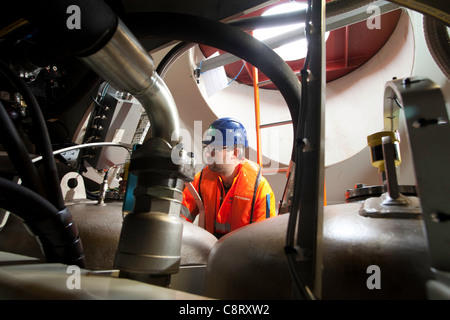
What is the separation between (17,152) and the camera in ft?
1.29

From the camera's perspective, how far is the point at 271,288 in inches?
12.7

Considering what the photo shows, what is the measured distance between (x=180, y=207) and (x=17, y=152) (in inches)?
9.5

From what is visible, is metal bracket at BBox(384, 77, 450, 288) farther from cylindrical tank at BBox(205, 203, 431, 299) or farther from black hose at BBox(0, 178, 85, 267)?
black hose at BBox(0, 178, 85, 267)

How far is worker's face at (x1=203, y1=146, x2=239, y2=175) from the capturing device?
1.59m

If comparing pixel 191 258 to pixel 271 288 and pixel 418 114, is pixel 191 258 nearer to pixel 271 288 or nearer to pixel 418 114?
pixel 271 288

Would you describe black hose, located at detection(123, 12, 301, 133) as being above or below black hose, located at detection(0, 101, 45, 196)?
above

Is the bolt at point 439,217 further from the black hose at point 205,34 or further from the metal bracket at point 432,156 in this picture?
the black hose at point 205,34

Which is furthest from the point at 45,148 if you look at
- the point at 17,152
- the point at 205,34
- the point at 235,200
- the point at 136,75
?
the point at 235,200

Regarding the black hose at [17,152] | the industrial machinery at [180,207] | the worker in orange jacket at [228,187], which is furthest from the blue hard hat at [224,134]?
the black hose at [17,152]

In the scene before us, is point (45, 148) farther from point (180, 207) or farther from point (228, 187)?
point (228, 187)

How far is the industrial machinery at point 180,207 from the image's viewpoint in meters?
0.26

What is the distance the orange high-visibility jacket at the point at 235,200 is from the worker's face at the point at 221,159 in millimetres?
54

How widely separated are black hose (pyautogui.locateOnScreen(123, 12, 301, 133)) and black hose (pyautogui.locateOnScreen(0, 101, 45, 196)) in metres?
0.26

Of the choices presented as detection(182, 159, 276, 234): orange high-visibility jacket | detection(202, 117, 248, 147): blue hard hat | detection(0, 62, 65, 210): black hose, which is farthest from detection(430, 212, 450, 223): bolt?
detection(202, 117, 248, 147): blue hard hat
